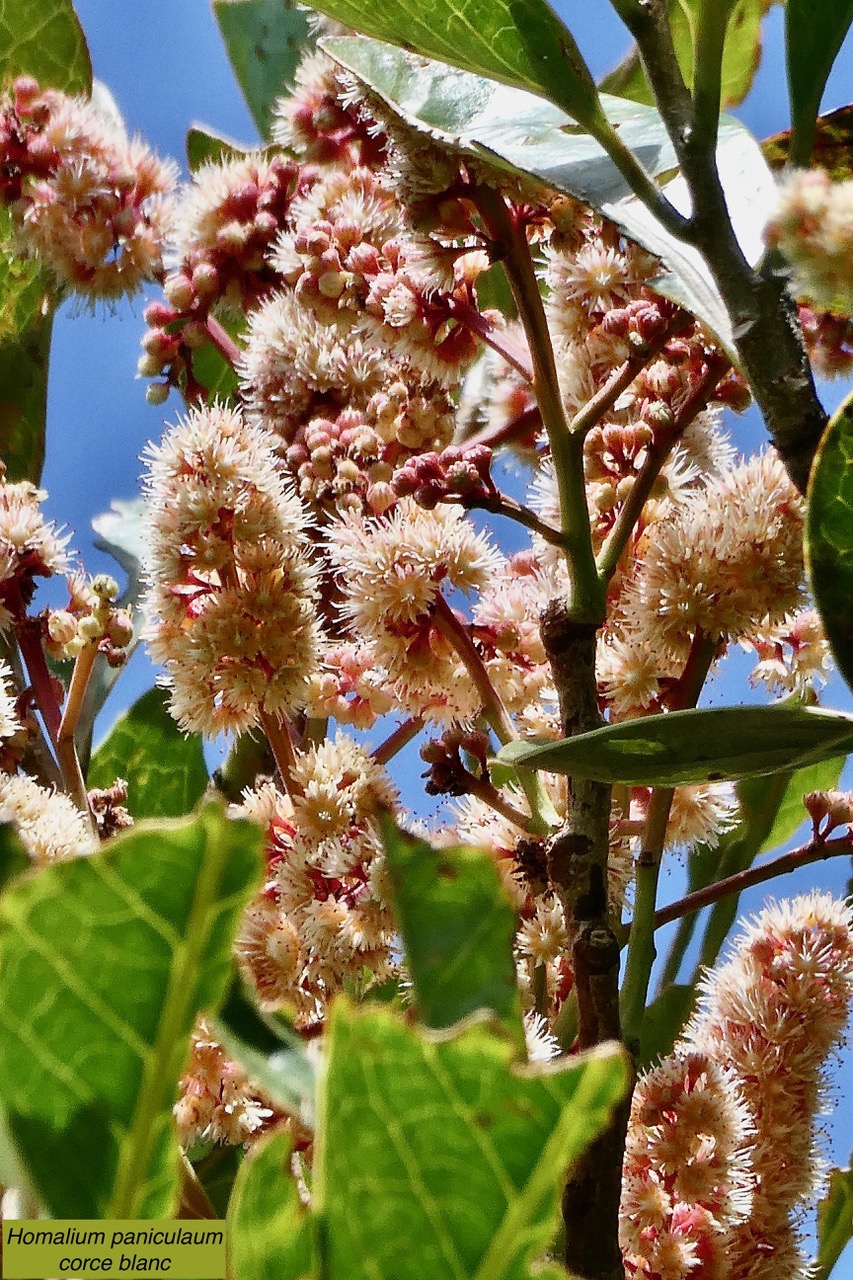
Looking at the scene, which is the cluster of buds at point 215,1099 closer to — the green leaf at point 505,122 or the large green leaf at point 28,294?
the green leaf at point 505,122

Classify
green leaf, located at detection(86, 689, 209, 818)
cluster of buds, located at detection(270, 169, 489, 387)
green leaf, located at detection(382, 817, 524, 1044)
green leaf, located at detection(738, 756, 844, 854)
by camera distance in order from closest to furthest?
green leaf, located at detection(382, 817, 524, 1044) → cluster of buds, located at detection(270, 169, 489, 387) → green leaf, located at detection(738, 756, 844, 854) → green leaf, located at detection(86, 689, 209, 818)

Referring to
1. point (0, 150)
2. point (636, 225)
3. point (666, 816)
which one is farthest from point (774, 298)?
point (0, 150)

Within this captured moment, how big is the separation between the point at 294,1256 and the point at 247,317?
0.93m

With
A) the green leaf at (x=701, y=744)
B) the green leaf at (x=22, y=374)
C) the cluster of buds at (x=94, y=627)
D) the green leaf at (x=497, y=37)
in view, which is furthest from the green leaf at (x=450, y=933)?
the green leaf at (x=22, y=374)

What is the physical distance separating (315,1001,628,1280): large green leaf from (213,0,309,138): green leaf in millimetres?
1361

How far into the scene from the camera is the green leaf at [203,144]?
Answer: 1.44 meters

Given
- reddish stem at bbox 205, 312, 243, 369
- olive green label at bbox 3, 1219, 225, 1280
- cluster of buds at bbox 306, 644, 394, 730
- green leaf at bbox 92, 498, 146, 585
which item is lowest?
olive green label at bbox 3, 1219, 225, 1280

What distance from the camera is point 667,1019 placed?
3.59 ft

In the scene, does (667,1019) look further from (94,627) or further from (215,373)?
(215,373)

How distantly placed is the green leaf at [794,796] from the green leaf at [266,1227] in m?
0.91

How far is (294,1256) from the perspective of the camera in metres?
0.29

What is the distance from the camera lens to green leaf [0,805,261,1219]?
27cm

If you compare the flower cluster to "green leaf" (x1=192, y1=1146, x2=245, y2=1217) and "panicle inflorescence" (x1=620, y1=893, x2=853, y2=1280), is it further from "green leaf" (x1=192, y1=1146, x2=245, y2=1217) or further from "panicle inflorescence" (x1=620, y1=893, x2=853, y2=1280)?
"green leaf" (x1=192, y1=1146, x2=245, y2=1217)

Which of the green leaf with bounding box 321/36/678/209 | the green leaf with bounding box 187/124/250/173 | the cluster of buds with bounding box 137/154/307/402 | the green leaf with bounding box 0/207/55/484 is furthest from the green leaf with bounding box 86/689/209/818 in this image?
the green leaf with bounding box 321/36/678/209
